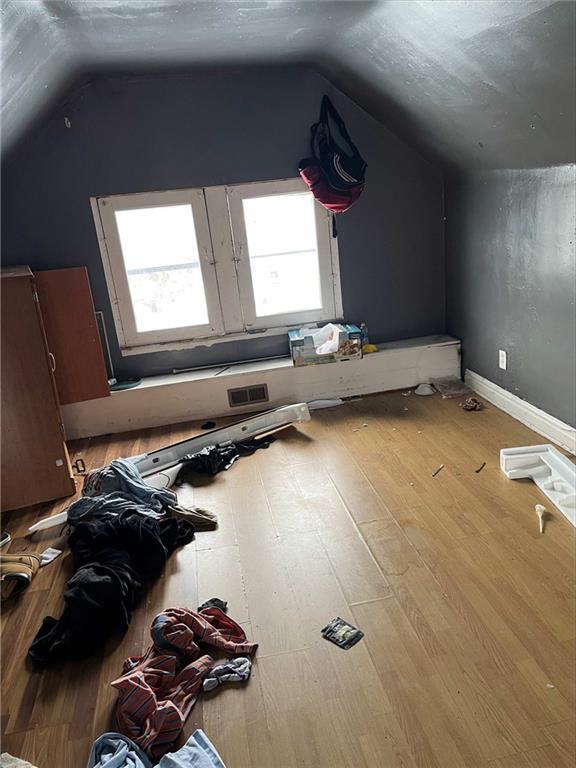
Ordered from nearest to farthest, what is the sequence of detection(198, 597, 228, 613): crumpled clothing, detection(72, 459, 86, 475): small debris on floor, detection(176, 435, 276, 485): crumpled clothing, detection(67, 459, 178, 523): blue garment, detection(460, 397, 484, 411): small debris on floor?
detection(198, 597, 228, 613): crumpled clothing
detection(67, 459, 178, 523): blue garment
detection(176, 435, 276, 485): crumpled clothing
detection(72, 459, 86, 475): small debris on floor
detection(460, 397, 484, 411): small debris on floor

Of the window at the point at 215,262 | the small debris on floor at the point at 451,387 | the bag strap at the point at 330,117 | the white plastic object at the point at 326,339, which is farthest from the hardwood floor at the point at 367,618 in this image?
the bag strap at the point at 330,117

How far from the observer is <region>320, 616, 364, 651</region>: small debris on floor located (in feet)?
7.01

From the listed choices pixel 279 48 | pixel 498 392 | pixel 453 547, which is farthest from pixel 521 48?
pixel 498 392

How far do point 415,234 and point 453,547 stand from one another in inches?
105

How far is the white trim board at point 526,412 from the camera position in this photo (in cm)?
330

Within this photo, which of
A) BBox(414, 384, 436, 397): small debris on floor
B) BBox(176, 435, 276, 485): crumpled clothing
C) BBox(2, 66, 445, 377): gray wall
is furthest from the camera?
BBox(414, 384, 436, 397): small debris on floor

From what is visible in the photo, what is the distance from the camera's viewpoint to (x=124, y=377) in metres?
4.42

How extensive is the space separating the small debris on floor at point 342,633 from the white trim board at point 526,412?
1.76 meters

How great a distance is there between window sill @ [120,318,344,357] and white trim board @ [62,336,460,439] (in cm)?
20

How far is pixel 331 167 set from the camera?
410 cm

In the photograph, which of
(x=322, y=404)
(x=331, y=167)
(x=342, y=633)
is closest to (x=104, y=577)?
(x=342, y=633)

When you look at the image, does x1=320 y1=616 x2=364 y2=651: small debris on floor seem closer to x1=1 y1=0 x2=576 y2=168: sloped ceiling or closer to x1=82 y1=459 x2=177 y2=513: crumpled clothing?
x1=82 y1=459 x2=177 y2=513: crumpled clothing

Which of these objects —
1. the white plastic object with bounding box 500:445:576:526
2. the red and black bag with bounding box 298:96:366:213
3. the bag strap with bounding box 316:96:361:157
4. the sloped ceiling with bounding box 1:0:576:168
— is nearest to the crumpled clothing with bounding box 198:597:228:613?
the white plastic object with bounding box 500:445:576:526

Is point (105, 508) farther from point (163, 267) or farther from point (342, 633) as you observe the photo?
point (163, 267)
